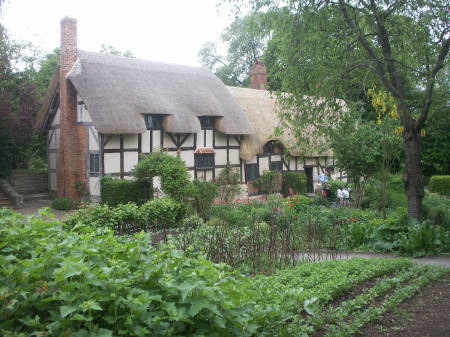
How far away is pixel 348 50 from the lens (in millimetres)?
10391

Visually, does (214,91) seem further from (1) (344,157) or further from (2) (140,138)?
(1) (344,157)

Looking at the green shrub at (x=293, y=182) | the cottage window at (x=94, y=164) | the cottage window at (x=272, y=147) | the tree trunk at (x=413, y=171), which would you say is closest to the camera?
the tree trunk at (x=413, y=171)

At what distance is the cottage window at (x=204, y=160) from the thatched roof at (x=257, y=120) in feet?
6.21

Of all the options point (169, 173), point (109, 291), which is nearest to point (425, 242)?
point (109, 291)

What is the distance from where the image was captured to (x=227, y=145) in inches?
898

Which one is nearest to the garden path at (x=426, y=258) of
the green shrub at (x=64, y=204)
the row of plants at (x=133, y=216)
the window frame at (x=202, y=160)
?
the row of plants at (x=133, y=216)

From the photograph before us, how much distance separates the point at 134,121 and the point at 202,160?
14.6ft

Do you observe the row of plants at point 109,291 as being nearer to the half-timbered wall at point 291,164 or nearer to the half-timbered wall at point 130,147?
the half-timbered wall at point 130,147

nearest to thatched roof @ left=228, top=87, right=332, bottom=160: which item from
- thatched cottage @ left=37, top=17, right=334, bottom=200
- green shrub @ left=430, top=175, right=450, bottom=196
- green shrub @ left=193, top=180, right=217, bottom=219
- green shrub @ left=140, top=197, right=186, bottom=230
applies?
thatched cottage @ left=37, top=17, right=334, bottom=200

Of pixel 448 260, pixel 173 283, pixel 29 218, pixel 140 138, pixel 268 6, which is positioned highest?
pixel 268 6

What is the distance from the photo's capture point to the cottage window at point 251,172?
23.7 metres

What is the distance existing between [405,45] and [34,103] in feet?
62.5

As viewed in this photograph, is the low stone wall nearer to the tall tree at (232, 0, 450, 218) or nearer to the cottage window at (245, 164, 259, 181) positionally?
the cottage window at (245, 164, 259, 181)

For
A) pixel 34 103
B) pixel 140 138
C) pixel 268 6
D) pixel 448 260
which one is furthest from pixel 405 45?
pixel 34 103
